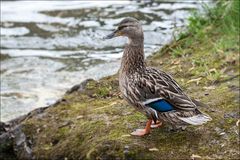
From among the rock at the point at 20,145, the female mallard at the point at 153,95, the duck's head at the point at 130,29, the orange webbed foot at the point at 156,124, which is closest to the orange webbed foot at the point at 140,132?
the female mallard at the point at 153,95

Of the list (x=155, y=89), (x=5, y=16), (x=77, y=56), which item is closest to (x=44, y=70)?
(x=77, y=56)

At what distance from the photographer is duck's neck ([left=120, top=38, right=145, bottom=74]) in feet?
18.9

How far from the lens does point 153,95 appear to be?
545cm

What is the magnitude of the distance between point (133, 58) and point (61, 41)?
20.7 ft

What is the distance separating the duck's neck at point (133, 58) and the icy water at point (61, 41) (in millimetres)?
3030

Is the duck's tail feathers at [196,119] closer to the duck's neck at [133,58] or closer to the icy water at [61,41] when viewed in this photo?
the duck's neck at [133,58]

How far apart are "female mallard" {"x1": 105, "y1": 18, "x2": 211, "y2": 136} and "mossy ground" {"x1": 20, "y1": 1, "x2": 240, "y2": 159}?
0.67 feet

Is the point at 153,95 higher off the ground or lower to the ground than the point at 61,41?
higher

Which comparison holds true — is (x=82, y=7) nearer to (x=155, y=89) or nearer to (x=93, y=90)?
(x=93, y=90)

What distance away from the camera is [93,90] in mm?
7070

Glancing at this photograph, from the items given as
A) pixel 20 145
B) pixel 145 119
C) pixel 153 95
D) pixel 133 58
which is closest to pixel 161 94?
pixel 153 95

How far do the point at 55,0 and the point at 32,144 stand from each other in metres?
8.79

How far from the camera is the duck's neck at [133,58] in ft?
18.9

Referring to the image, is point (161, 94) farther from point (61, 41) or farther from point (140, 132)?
point (61, 41)
